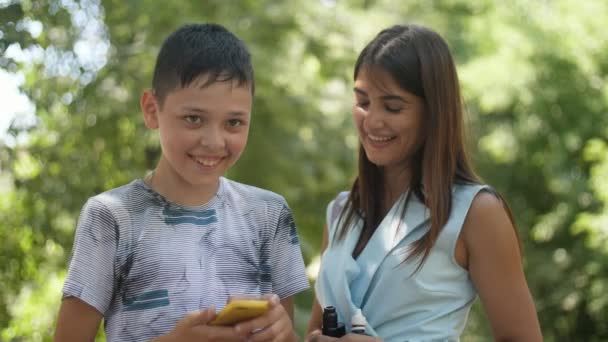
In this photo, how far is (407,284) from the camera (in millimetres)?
2344

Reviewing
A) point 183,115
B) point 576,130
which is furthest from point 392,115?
point 576,130

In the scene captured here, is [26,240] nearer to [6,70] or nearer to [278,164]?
[6,70]

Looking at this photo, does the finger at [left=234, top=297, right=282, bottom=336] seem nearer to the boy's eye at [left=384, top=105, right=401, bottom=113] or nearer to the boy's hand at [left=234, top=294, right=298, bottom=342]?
the boy's hand at [left=234, top=294, right=298, bottom=342]

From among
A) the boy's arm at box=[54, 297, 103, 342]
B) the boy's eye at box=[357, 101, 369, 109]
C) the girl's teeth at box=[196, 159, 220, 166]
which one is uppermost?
the boy's eye at box=[357, 101, 369, 109]

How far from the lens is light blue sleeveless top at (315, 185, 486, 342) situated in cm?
233

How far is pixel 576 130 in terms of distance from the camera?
9.64m

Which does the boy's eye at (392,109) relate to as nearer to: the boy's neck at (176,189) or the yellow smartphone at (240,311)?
the boy's neck at (176,189)

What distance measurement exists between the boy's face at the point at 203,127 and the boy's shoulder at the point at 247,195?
0.43ft

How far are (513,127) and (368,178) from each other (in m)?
8.06

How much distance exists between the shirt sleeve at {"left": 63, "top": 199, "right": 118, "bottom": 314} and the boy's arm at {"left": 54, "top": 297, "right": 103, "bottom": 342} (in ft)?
0.06

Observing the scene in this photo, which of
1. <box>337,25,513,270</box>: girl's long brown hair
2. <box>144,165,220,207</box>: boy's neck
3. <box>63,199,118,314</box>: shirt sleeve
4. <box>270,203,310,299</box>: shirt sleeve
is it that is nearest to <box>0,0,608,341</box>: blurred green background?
<box>337,25,513,270</box>: girl's long brown hair

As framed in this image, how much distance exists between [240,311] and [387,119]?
0.82 metres

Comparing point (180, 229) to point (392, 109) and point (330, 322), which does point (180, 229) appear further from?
point (392, 109)

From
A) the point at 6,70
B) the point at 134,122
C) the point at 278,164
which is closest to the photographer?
the point at 6,70
